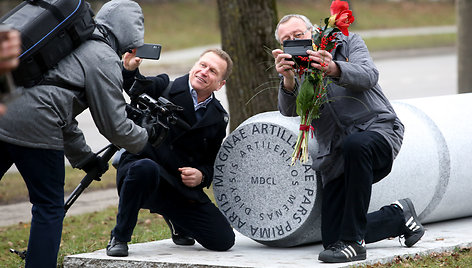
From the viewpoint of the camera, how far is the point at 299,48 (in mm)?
4629

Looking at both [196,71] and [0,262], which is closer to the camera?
[196,71]

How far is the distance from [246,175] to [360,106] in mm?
917

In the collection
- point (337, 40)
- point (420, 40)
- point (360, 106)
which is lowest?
point (420, 40)

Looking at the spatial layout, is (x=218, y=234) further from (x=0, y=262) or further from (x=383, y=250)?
(x=0, y=262)

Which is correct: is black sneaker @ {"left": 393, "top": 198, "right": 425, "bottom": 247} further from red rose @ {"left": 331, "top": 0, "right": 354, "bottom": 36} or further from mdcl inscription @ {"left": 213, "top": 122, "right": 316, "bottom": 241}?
red rose @ {"left": 331, "top": 0, "right": 354, "bottom": 36}

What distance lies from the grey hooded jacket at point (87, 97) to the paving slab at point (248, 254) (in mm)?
776

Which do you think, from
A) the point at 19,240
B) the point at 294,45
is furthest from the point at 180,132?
the point at 19,240

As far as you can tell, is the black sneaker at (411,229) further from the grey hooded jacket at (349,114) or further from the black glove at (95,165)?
the black glove at (95,165)

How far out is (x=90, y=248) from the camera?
6039 millimetres

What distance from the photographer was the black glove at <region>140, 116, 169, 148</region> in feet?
15.8

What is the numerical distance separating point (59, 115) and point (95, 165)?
0.69m

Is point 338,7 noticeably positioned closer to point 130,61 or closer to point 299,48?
point 299,48

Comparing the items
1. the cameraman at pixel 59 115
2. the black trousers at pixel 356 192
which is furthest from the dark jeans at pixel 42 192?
the black trousers at pixel 356 192

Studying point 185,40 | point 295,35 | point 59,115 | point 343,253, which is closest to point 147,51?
point 59,115
